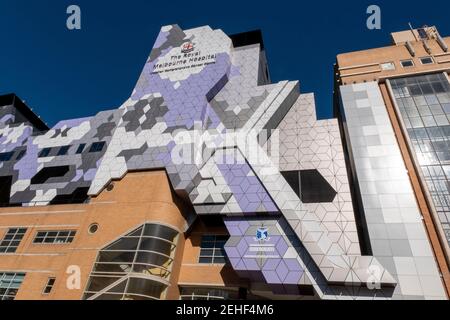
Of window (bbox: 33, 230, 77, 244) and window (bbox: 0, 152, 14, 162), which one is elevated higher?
window (bbox: 0, 152, 14, 162)

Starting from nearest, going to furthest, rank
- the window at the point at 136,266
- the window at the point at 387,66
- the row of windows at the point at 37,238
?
the window at the point at 136,266
the row of windows at the point at 37,238
the window at the point at 387,66

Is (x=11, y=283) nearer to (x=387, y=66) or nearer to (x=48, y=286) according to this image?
(x=48, y=286)

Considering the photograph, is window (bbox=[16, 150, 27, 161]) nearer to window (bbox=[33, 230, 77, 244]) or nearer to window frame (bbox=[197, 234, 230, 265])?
window (bbox=[33, 230, 77, 244])

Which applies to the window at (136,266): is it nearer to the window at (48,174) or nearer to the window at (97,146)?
the window at (97,146)

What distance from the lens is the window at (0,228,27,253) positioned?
2969 centimetres

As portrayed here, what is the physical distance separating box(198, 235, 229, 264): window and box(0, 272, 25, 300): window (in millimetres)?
16521

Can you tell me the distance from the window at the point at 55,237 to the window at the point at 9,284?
3.44m

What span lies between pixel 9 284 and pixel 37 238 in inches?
179

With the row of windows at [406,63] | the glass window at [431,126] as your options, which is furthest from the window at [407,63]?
the glass window at [431,126]

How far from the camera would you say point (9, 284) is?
26.6m

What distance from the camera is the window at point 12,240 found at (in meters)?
29.7

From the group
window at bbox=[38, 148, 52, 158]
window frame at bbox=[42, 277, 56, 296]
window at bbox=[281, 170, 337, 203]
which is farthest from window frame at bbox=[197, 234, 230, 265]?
window at bbox=[38, 148, 52, 158]

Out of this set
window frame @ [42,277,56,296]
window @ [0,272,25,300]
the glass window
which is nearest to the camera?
the glass window
